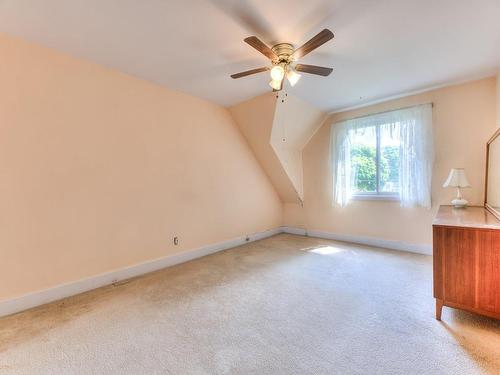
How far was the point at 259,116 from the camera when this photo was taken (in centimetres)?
389

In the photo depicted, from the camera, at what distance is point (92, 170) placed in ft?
8.70

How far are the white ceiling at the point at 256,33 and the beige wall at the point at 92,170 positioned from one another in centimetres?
29

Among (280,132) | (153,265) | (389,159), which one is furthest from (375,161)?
(153,265)

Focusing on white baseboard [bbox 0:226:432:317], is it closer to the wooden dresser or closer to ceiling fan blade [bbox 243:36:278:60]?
the wooden dresser

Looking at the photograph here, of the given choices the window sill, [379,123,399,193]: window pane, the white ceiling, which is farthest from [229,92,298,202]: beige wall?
[379,123,399,193]: window pane

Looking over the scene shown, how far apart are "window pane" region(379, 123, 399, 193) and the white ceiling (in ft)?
3.11

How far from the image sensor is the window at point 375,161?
12.8 ft

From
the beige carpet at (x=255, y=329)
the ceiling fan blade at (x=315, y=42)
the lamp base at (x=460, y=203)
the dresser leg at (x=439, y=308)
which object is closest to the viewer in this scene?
the beige carpet at (x=255, y=329)

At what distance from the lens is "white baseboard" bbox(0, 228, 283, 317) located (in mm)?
2195

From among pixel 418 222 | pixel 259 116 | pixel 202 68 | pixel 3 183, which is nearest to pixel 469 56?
pixel 418 222

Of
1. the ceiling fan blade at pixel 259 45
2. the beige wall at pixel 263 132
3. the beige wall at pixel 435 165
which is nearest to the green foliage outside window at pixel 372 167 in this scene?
the beige wall at pixel 435 165

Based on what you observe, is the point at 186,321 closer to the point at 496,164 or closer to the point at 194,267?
the point at 194,267

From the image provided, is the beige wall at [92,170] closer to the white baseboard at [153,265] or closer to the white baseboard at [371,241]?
the white baseboard at [153,265]

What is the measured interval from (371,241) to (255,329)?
306 cm
